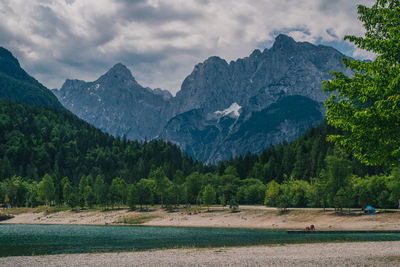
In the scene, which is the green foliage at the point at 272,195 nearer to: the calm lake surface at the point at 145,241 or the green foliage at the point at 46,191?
the calm lake surface at the point at 145,241

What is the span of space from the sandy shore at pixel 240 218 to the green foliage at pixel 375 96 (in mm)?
54818

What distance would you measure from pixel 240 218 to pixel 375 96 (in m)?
86.3

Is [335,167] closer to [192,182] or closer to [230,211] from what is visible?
[230,211]

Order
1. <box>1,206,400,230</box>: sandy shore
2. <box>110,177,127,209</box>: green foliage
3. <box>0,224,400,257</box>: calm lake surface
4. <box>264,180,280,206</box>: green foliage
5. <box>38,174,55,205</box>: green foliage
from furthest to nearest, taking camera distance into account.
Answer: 1. <box>38,174,55,205</box>: green foliage
2. <box>110,177,127,209</box>: green foliage
3. <box>264,180,280,206</box>: green foliage
4. <box>1,206,400,230</box>: sandy shore
5. <box>0,224,400,257</box>: calm lake surface

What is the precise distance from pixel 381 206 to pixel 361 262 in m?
76.6

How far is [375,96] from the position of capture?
78.4ft

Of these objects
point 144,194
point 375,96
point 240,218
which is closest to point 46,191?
point 144,194

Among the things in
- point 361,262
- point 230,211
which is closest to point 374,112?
point 361,262

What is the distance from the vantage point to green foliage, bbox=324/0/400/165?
23.1m

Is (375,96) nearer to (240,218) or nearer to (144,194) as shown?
(240,218)

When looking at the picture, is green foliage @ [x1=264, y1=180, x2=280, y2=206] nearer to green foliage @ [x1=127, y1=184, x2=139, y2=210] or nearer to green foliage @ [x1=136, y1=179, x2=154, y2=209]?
green foliage @ [x1=136, y1=179, x2=154, y2=209]

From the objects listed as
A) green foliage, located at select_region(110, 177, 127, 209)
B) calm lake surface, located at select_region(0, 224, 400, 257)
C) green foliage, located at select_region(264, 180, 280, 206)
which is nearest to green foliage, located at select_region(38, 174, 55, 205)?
green foliage, located at select_region(110, 177, 127, 209)

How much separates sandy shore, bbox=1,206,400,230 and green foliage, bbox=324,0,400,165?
54818 millimetres

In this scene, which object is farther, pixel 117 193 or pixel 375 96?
pixel 117 193
